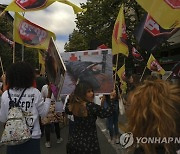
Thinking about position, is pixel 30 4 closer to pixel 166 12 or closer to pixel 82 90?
pixel 166 12

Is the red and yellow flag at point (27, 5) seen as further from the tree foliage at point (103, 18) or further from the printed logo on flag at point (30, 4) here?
the tree foliage at point (103, 18)

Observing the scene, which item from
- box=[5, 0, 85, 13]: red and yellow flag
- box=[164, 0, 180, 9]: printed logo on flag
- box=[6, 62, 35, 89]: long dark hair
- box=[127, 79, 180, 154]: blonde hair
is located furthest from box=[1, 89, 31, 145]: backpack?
box=[5, 0, 85, 13]: red and yellow flag

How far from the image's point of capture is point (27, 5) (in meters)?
6.56

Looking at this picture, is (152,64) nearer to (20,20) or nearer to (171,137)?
(20,20)

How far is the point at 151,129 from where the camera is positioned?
7.30ft

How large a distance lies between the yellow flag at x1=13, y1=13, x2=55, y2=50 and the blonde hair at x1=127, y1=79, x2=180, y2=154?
4.63 meters

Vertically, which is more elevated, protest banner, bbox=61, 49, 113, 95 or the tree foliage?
protest banner, bbox=61, 49, 113, 95

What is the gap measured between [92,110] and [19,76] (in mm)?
849

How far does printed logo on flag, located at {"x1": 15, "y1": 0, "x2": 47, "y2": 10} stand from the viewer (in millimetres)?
6506

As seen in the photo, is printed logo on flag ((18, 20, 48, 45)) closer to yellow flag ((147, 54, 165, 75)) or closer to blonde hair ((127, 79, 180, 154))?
blonde hair ((127, 79, 180, 154))

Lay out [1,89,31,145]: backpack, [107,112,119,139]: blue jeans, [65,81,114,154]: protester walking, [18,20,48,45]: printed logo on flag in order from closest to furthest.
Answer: [1,89,31,145]: backpack → [65,81,114,154]: protester walking → [18,20,48,45]: printed logo on flag → [107,112,119,139]: blue jeans

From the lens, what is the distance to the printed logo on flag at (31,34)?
673cm

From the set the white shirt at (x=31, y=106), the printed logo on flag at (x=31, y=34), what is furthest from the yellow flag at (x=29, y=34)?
the white shirt at (x=31, y=106)

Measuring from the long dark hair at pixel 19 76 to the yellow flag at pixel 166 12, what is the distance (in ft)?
5.90
